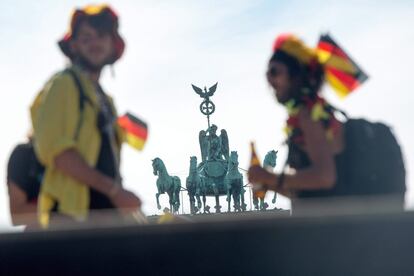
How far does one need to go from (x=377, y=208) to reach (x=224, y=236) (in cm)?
44

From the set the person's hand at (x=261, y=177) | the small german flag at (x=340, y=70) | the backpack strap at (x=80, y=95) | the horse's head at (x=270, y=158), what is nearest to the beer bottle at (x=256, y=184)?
the person's hand at (x=261, y=177)

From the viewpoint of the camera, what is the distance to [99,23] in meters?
2.36

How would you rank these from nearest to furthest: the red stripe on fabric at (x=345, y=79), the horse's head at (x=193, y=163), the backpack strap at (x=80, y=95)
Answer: the backpack strap at (x=80, y=95) → the red stripe on fabric at (x=345, y=79) → the horse's head at (x=193, y=163)

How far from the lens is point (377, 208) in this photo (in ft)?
5.98

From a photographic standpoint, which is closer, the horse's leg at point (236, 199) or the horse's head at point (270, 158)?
the horse's head at point (270, 158)

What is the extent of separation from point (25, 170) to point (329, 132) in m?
1.11

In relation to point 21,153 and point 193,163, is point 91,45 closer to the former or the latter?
point 21,153

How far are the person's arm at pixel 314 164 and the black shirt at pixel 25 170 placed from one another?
2.95 feet

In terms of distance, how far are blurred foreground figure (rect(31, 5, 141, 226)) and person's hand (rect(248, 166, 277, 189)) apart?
0.42 metres

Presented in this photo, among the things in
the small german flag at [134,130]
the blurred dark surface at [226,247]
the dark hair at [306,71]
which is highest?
the dark hair at [306,71]

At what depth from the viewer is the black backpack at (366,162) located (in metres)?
2.37

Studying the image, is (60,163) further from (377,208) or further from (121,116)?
(377,208)

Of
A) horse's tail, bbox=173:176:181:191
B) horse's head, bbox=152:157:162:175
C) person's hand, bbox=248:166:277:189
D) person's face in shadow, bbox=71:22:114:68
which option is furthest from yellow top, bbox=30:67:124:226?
horse's tail, bbox=173:176:181:191

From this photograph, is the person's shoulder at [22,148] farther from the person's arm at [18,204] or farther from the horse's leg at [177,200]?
the horse's leg at [177,200]
